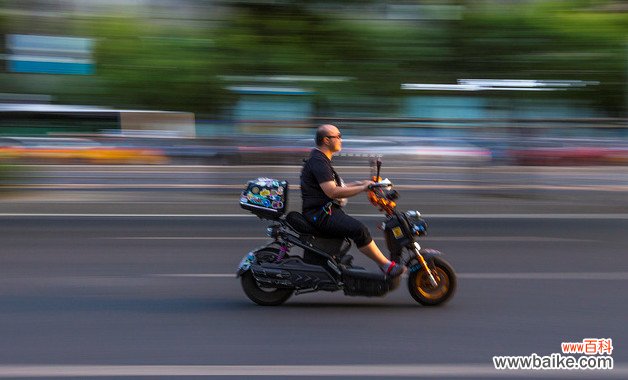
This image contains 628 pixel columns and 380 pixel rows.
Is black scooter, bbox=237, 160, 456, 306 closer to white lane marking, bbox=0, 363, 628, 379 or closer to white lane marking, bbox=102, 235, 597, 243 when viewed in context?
white lane marking, bbox=0, 363, 628, 379

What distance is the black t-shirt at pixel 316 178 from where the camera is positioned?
23.0 feet

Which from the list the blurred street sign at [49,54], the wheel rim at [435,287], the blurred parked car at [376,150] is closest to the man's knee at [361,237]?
the wheel rim at [435,287]

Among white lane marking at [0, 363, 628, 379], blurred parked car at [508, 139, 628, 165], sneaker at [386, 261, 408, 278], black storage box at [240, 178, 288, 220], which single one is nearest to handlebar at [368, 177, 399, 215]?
sneaker at [386, 261, 408, 278]

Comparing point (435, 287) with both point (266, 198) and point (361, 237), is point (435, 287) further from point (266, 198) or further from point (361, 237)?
point (266, 198)

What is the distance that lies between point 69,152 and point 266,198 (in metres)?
19.2

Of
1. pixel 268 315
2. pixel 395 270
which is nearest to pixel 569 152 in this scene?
pixel 395 270

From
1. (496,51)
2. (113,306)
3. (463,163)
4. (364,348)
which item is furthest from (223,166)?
(364,348)

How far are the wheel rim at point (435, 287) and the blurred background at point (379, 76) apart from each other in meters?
10.6

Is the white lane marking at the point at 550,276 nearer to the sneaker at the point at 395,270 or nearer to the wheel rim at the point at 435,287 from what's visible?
the wheel rim at the point at 435,287

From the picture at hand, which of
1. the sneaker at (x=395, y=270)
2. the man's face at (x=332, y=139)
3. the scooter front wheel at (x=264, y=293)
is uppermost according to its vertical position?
the man's face at (x=332, y=139)

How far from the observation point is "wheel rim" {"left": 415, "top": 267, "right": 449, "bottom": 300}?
23.7 feet

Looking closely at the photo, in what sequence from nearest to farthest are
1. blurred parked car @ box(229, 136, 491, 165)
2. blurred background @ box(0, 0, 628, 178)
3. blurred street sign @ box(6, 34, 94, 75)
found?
→ blurred parked car @ box(229, 136, 491, 165)
blurred background @ box(0, 0, 628, 178)
blurred street sign @ box(6, 34, 94, 75)

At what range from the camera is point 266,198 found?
7.18 m

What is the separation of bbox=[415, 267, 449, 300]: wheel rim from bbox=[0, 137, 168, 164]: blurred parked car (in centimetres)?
1249
